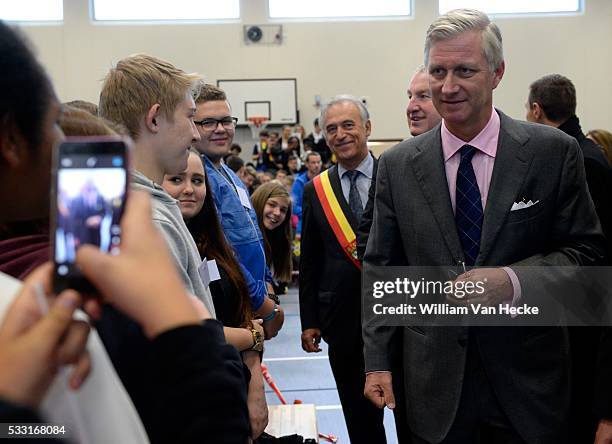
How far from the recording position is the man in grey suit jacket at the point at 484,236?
2.08 m

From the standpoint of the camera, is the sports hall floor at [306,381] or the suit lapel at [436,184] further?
the sports hall floor at [306,381]

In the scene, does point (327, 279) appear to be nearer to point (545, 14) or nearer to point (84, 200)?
point (84, 200)

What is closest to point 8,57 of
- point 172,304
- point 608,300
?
point 172,304

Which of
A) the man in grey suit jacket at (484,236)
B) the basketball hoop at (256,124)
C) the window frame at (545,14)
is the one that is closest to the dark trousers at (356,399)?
the man in grey suit jacket at (484,236)

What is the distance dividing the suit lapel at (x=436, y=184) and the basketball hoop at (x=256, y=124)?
574 inches

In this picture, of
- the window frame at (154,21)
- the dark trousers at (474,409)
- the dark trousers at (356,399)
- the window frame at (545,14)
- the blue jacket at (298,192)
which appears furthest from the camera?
the window frame at (545,14)

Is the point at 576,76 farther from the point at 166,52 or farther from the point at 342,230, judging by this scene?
the point at 342,230

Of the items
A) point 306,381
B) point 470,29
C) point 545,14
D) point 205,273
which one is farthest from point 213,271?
point 545,14

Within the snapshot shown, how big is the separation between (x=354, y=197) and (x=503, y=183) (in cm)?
155

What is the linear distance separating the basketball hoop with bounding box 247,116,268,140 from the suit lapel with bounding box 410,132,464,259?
14.6m

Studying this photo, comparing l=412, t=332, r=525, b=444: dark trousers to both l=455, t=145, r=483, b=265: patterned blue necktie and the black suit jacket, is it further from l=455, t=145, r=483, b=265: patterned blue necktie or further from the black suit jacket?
the black suit jacket

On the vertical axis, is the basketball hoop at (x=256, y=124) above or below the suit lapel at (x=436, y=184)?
above

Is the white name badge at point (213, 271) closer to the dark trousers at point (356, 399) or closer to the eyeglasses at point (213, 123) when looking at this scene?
the eyeglasses at point (213, 123)

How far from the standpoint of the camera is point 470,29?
7.25 ft
